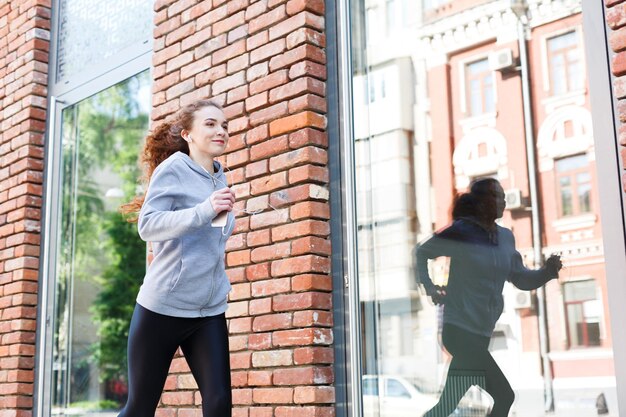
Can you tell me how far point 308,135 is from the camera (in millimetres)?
3621

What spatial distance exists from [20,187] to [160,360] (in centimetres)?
308

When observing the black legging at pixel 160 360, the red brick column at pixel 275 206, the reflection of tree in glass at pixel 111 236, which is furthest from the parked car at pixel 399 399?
the reflection of tree in glass at pixel 111 236

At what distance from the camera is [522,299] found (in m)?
3.01

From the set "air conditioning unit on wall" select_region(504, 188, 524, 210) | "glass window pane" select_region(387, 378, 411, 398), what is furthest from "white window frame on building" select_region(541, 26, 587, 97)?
"glass window pane" select_region(387, 378, 411, 398)

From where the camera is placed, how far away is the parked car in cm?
314

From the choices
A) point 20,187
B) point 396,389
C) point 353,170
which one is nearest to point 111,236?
point 20,187

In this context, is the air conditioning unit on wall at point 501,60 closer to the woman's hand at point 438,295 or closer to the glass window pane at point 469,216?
the glass window pane at point 469,216

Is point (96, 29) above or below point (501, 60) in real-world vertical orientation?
above

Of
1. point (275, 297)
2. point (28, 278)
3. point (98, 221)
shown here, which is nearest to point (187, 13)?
point (275, 297)

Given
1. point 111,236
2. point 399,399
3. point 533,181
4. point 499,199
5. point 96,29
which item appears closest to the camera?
point 533,181

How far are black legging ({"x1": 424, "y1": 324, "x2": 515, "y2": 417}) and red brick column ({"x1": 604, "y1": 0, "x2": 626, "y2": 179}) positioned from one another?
878 mm

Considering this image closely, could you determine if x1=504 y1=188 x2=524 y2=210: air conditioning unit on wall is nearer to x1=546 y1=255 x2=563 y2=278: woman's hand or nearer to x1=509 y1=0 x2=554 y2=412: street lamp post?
x1=509 y1=0 x2=554 y2=412: street lamp post

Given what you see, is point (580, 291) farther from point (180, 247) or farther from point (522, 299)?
point (180, 247)

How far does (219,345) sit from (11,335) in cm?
294
